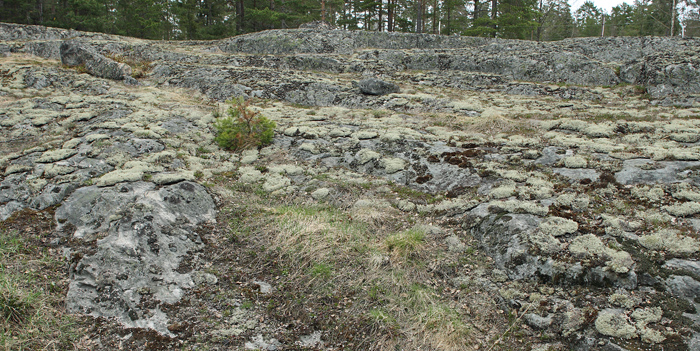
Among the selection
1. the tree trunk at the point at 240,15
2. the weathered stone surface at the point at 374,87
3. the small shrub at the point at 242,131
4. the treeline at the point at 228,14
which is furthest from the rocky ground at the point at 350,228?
the tree trunk at the point at 240,15

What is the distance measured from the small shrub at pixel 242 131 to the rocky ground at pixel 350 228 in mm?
564

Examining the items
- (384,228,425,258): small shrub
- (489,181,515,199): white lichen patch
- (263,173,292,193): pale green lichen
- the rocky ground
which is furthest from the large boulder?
(489,181,515,199): white lichen patch

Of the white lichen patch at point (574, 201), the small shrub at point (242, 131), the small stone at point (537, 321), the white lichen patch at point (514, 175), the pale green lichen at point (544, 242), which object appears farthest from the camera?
the small shrub at point (242, 131)

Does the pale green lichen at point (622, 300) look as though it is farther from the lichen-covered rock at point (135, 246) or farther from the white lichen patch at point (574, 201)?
the lichen-covered rock at point (135, 246)

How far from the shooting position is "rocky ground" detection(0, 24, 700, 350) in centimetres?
523

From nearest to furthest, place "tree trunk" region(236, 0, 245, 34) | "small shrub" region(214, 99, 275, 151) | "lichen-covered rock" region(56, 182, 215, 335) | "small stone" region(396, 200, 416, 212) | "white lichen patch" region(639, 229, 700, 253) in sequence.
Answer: "lichen-covered rock" region(56, 182, 215, 335) → "white lichen patch" region(639, 229, 700, 253) → "small stone" region(396, 200, 416, 212) → "small shrub" region(214, 99, 275, 151) → "tree trunk" region(236, 0, 245, 34)

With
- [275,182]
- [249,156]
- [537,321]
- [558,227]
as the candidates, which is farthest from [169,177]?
[558,227]

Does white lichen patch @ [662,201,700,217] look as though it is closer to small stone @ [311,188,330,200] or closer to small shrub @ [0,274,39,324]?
small stone @ [311,188,330,200]

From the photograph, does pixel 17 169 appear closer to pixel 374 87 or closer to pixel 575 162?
pixel 575 162

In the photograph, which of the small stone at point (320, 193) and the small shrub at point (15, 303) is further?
the small stone at point (320, 193)

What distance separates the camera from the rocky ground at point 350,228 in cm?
523

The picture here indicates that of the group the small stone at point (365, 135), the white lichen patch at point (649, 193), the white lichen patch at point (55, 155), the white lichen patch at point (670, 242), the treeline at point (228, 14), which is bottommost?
the white lichen patch at point (670, 242)

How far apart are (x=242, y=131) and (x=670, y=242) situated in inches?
463

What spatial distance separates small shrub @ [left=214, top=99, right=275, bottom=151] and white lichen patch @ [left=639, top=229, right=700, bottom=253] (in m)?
10.7
